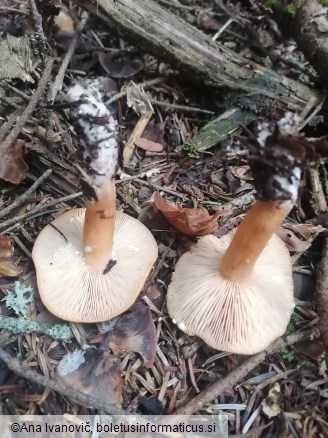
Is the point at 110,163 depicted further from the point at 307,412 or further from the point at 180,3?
the point at 180,3

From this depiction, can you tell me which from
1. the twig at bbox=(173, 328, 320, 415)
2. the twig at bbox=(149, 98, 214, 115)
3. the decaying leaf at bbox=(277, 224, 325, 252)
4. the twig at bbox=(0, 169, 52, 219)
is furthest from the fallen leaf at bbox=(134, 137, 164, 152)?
the twig at bbox=(173, 328, 320, 415)

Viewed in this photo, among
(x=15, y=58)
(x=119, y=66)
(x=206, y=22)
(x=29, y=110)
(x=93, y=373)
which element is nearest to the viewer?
(x=93, y=373)

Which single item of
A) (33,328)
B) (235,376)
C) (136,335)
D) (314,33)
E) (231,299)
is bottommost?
(33,328)

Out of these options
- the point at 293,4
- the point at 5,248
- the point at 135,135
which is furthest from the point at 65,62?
the point at 293,4

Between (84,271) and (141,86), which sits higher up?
(141,86)

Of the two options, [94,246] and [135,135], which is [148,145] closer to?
[135,135]

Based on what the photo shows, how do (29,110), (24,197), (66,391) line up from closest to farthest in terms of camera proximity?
(66,391) → (24,197) → (29,110)
